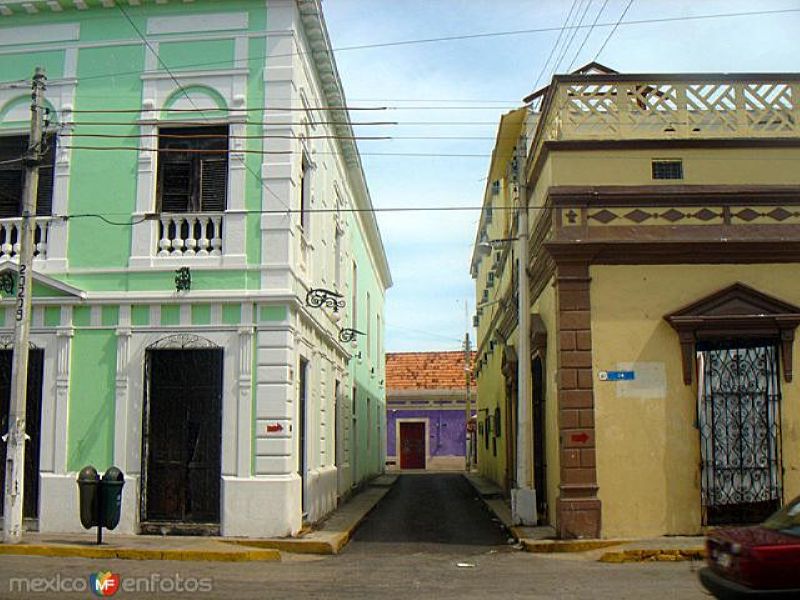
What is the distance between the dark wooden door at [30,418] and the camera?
14.4 metres

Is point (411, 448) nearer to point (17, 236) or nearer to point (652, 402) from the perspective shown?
point (17, 236)

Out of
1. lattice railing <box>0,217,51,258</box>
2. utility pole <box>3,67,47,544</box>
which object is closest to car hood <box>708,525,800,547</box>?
utility pole <box>3,67,47,544</box>

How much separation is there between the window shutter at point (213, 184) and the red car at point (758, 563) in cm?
947

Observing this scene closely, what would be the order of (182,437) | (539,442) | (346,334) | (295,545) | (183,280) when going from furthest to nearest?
1. (346,334)
2. (539,442)
3. (183,280)
4. (182,437)
5. (295,545)

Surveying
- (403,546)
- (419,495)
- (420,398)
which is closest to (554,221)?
(403,546)

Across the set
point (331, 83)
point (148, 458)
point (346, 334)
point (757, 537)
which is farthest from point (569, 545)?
point (346, 334)

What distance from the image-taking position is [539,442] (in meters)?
16.9

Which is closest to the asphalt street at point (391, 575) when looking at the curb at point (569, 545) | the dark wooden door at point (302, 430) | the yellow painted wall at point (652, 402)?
the curb at point (569, 545)

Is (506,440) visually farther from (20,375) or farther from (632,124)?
(20,375)

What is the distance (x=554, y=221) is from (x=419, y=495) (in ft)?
44.3

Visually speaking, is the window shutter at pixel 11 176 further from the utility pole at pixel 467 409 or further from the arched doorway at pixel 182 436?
the utility pole at pixel 467 409

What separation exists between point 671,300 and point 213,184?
732 centimetres

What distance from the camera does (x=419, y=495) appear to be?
25.7 metres

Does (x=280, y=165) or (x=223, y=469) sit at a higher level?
(x=280, y=165)
